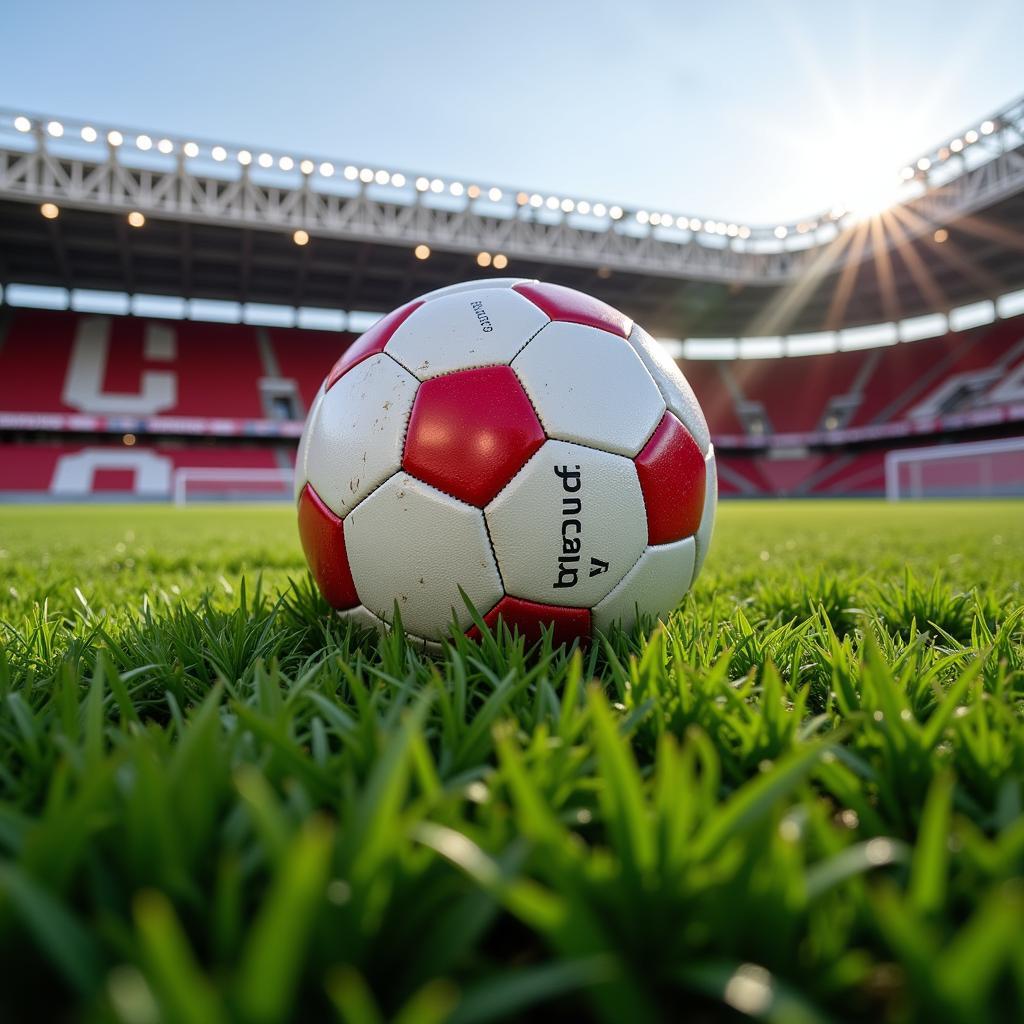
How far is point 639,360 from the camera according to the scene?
149 cm


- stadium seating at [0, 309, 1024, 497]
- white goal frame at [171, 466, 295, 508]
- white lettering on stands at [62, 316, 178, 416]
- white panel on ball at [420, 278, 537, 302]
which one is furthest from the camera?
white lettering on stands at [62, 316, 178, 416]

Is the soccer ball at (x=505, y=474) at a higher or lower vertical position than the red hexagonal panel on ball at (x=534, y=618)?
higher

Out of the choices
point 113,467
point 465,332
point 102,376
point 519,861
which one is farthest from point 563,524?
point 102,376

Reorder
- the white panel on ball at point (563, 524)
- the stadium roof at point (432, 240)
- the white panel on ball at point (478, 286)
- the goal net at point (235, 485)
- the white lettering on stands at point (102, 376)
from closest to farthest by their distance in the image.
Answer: the white panel on ball at point (563, 524) < the white panel on ball at point (478, 286) < the stadium roof at point (432, 240) < the goal net at point (235, 485) < the white lettering on stands at point (102, 376)

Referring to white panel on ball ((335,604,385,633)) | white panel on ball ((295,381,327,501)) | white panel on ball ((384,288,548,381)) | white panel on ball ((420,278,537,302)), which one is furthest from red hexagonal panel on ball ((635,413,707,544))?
white panel on ball ((295,381,327,501))

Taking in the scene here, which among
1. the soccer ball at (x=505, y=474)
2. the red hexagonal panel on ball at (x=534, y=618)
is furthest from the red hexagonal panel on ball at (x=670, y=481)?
the red hexagonal panel on ball at (x=534, y=618)

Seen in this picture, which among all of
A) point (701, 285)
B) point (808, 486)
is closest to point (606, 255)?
point (701, 285)

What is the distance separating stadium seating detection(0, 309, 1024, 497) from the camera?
23203 mm

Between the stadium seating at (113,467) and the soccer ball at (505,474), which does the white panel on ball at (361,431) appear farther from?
the stadium seating at (113,467)

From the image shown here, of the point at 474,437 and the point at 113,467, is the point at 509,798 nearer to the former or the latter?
the point at 474,437

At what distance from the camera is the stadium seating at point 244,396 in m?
23.2

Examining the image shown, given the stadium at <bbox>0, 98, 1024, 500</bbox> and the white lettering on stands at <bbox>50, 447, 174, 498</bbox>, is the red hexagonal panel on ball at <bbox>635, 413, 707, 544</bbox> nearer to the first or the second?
the stadium at <bbox>0, 98, 1024, 500</bbox>

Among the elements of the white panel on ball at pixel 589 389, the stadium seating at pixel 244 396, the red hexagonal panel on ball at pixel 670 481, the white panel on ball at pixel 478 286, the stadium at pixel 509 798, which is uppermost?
the stadium seating at pixel 244 396

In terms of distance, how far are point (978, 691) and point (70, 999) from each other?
979mm
